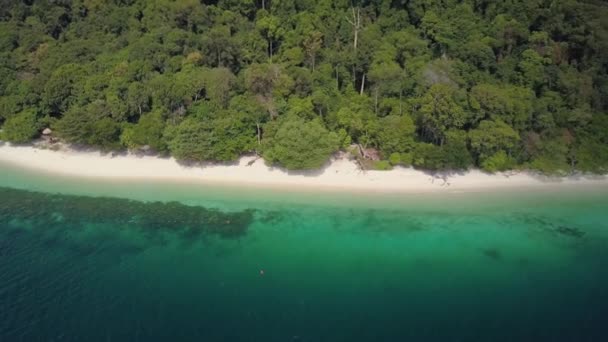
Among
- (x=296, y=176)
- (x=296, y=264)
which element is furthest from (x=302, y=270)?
(x=296, y=176)

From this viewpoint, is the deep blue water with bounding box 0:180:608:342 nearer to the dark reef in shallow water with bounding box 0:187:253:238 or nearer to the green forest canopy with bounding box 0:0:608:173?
the dark reef in shallow water with bounding box 0:187:253:238

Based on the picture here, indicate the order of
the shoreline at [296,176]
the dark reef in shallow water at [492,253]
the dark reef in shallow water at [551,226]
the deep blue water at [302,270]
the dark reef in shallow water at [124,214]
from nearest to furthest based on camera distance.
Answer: the deep blue water at [302,270] → the dark reef in shallow water at [492,253] → the dark reef in shallow water at [551,226] → the dark reef in shallow water at [124,214] → the shoreline at [296,176]

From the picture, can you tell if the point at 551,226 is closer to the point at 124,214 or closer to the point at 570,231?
the point at 570,231

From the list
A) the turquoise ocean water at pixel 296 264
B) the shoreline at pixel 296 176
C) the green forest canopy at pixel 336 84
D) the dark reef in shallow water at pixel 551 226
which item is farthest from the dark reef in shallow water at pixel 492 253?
the green forest canopy at pixel 336 84

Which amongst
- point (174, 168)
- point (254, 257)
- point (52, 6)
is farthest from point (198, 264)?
point (52, 6)

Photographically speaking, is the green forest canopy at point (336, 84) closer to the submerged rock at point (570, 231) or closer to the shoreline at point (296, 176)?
the shoreline at point (296, 176)

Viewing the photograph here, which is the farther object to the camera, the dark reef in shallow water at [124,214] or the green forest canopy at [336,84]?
the green forest canopy at [336,84]
